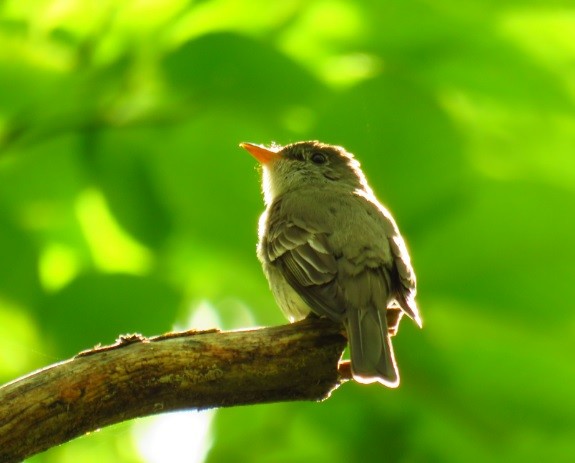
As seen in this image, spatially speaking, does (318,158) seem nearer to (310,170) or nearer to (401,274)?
(310,170)

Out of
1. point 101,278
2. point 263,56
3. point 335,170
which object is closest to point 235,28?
point 263,56

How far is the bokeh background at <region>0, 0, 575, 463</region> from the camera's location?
12.2 feet

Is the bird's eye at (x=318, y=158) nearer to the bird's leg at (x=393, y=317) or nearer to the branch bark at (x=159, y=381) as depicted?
the bird's leg at (x=393, y=317)

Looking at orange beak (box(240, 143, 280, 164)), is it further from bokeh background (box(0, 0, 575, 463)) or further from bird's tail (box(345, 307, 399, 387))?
bird's tail (box(345, 307, 399, 387))

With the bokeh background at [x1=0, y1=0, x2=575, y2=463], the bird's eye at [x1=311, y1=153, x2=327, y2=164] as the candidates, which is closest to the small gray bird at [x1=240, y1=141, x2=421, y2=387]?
the bokeh background at [x1=0, y1=0, x2=575, y2=463]

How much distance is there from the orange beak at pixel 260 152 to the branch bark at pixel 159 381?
1021 mm

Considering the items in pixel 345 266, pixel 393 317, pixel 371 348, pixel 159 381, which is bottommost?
pixel 159 381

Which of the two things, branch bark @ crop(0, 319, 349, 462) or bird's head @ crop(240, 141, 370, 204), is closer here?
branch bark @ crop(0, 319, 349, 462)

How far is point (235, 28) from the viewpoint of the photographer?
4.05m

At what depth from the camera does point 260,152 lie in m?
4.75

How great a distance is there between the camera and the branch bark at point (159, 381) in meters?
3.01

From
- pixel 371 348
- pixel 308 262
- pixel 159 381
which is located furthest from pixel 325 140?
pixel 159 381

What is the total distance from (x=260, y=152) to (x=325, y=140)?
0.74 meters

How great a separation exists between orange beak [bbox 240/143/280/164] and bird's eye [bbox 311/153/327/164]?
12.2 inches
